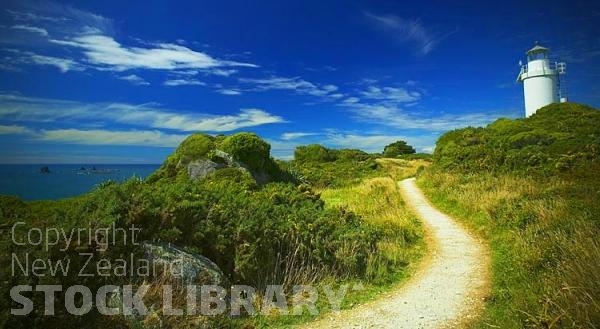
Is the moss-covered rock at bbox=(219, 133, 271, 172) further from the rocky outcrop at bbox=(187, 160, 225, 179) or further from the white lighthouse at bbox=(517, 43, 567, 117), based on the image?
the white lighthouse at bbox=(517, 43, 567, 117)

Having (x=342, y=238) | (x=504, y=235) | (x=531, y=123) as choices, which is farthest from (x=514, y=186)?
(x=531, y=123)

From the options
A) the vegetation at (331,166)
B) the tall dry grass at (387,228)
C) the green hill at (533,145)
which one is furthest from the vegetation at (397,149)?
the tall dry grass at (387,228)

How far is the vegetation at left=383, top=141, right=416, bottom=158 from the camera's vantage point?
64062 mm

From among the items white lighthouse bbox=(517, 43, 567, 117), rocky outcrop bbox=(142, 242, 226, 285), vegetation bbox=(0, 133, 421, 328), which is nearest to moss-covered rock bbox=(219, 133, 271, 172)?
vegetation bbox=(0, 133, 421, 328)

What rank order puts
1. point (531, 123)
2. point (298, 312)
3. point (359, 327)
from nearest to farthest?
point (359, 327) → point (298, 312) → point (531, 123)

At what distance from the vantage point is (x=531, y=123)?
3572 cm

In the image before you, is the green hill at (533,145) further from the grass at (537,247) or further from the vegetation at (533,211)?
the grass at (537,247)

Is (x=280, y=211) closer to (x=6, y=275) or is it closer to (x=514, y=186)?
(x=6, y=275)

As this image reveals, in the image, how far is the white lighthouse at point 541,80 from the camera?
46.1 metres

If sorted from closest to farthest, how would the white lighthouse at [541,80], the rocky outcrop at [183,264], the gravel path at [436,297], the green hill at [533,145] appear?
1. the gravel path at [436,297]
2. the rocky outcrop at [183,264]
3. the green hill at [533,145]
4. the white lighthouse at [541,80]

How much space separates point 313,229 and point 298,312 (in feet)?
9.04

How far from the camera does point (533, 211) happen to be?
11367mm

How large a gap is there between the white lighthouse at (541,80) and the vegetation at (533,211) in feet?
44.7

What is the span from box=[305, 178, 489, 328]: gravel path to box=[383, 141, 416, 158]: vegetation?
53063 mm
